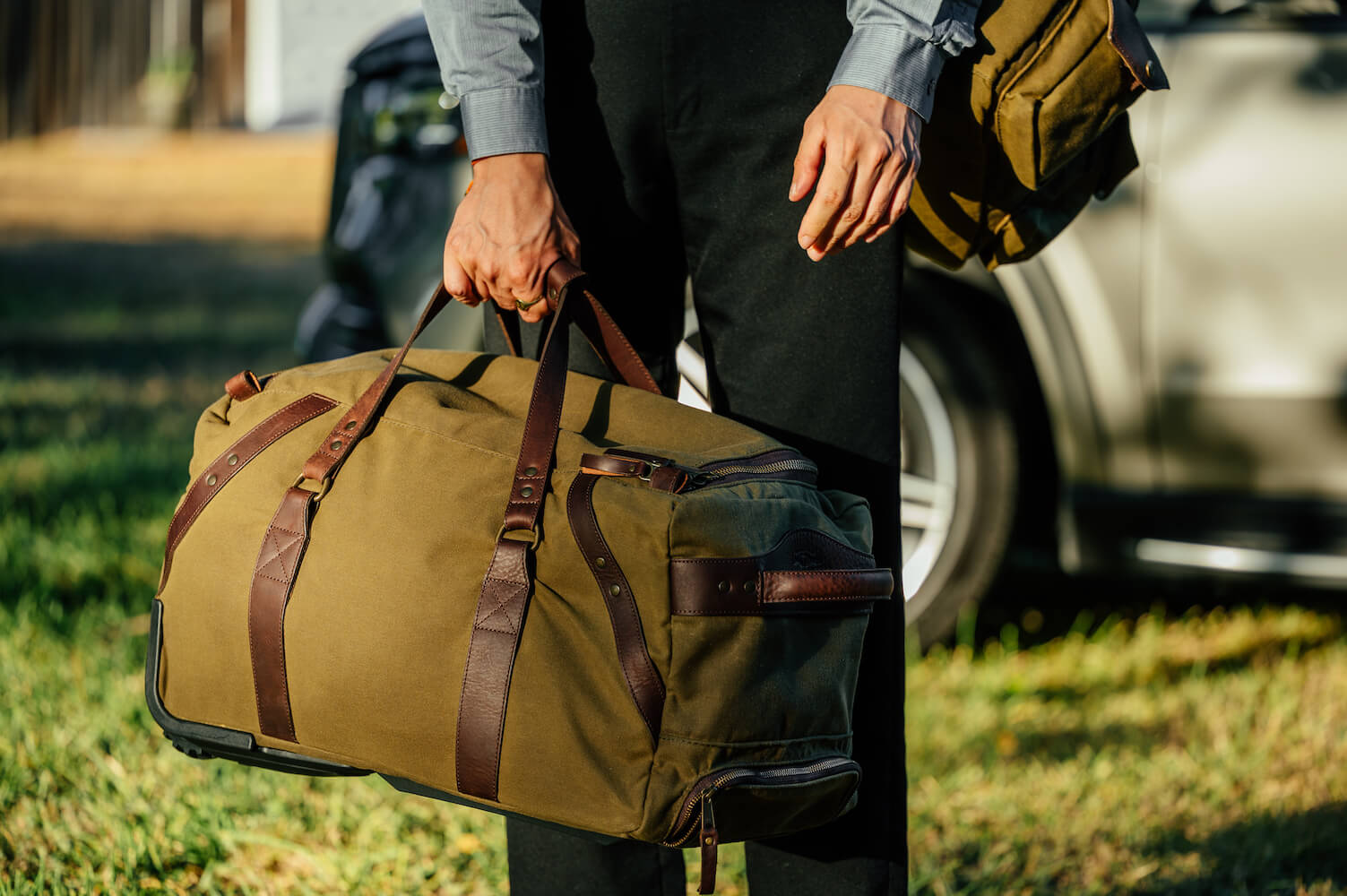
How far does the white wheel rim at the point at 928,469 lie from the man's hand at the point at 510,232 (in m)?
1.54

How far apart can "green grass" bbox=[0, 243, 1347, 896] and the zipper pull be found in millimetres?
784

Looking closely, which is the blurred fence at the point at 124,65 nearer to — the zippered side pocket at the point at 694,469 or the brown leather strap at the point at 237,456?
the brown leather strap at the point at 237,456

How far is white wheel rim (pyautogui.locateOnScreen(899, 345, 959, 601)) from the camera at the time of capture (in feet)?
8.51

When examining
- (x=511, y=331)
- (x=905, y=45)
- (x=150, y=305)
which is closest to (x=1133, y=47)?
(x=905, y=45)

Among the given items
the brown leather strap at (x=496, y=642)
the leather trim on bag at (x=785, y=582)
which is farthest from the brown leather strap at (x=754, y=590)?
the brown leather strap at (x=496, y=642)

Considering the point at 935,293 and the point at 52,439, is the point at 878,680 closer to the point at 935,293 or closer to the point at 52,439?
the point at 935,293

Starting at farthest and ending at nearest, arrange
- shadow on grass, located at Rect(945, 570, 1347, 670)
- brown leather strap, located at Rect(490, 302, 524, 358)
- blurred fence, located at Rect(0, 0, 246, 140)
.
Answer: blurred fence, located at Rect(0, 0, 246, 140)
shadow on grass, located at Rect(945, 570, 1347, 670)
brown leather strap, located at Rect(490, 302, 524, 358)

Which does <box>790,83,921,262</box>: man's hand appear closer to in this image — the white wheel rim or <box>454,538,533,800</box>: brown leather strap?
<box>454,538,533,800</box>: brown leather strap

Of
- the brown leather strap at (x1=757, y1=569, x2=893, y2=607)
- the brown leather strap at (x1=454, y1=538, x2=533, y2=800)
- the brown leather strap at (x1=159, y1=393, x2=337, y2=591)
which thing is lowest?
the brown leather strap at (x1=454, y1=538, x2=533, y2=800)

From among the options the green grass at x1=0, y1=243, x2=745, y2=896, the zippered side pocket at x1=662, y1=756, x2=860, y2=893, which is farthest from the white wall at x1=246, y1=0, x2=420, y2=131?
the zippered side pocket at x1=662, y1=756, x2=860, y2=893

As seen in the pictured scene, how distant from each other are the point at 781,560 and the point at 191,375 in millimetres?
4304

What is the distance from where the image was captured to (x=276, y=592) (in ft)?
3.70

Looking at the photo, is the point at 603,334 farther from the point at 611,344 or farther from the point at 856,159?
the point at 856,159

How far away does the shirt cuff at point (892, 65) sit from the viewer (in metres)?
1.08
